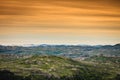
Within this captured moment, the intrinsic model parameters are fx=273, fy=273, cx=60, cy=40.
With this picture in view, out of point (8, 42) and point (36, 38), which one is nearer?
point (8, 42)

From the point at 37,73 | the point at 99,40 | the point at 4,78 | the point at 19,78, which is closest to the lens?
the point at 99,40

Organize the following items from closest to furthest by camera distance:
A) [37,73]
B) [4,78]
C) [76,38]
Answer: [76,38]
[4,78]
[37,73]

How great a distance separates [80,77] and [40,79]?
10.6 meters

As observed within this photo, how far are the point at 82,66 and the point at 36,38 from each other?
186 ft

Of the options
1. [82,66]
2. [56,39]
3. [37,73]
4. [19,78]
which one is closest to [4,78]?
[19,78]

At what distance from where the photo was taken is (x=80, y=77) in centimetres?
6531

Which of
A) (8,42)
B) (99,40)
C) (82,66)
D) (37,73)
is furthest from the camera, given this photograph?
(82,66)

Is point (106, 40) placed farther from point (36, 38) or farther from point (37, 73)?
point (37, 73)

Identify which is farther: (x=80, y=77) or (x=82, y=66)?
(x=82, y=66)

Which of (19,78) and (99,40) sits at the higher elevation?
(99,40)

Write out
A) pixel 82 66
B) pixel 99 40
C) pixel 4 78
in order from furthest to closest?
pixel 82 66 < pixel 4 78 < pixel 99 40

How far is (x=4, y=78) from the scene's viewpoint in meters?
44.1

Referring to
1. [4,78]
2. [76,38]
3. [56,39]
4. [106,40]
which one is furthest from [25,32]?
[4,78]

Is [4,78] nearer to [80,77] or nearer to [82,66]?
[80,77]
